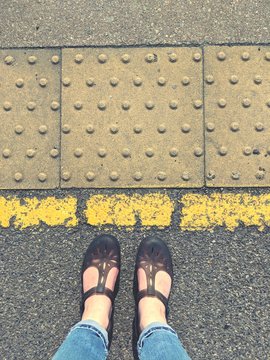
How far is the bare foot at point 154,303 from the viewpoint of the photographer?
8.55 ft

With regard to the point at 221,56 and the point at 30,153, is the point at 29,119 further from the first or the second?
the point at 221,56

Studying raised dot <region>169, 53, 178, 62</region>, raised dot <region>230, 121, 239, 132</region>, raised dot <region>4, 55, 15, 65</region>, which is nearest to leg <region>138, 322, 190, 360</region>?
raised dot <region>230, 121, 239, 132</region>

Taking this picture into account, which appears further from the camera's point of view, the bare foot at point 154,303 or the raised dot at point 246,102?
the raised dot at point 246,102

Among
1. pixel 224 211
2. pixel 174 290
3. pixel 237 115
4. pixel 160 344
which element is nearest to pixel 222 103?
pixel 237 115

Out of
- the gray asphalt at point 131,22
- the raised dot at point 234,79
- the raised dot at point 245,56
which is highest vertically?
the gray asphalt at point 131,22

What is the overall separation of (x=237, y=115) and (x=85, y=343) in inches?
60.5

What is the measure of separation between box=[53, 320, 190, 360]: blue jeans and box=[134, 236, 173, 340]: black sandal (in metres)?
0.20

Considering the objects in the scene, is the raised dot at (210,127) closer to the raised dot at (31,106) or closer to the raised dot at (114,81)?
the raised dot at (114,81)

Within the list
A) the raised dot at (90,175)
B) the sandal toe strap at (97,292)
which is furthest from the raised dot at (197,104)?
the sandal toe strap at (97,292)

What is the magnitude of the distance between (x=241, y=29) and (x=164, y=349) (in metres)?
1.88

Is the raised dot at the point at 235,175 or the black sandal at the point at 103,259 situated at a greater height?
the raised dot at the point at 235,175

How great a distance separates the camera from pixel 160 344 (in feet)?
7.97

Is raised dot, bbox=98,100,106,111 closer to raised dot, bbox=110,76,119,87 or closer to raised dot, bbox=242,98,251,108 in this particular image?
raised dot, bbox=110,76,119,87

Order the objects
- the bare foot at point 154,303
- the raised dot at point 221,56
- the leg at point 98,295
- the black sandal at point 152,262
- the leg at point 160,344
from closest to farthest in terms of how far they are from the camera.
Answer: the leg at point 160,344 → the leg at point 98,295 → the bare foot at point 154,303 → the black sandal at point 152,262 → the raised dot at point 221,56
